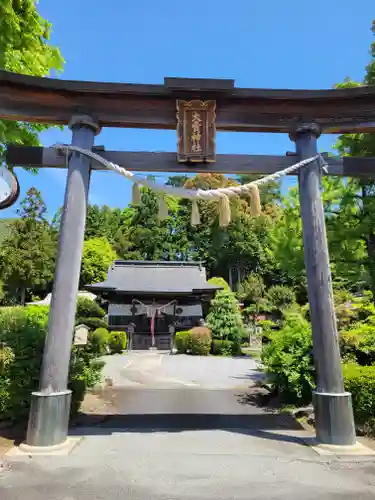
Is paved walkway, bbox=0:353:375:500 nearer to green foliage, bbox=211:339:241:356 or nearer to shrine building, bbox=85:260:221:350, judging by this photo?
green foliage, bbox=211:339:241:356

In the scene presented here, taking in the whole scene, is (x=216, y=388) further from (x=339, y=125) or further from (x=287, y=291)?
(x=287, y=291)

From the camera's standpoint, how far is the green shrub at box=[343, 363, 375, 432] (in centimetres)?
557

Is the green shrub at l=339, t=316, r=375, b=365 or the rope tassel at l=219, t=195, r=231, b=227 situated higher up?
the rope tassel at l=219, t=195, r=231, b=227

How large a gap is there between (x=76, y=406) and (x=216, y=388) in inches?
203

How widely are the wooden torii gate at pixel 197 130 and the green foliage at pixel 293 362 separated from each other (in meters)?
2.06

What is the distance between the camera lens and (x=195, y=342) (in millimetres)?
19531

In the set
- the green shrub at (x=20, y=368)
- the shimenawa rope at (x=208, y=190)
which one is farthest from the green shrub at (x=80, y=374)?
the shimenawa rope at (x=208, y=190)

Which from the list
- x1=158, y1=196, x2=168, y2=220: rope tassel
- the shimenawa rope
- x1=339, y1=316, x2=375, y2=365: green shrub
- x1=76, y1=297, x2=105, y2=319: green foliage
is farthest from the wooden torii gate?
x1=76, y1=297, x2=105, y2=319: green foliage

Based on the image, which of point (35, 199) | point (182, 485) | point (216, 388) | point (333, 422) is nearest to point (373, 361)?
point (333, 422)

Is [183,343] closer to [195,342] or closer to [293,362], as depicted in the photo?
[195,342]

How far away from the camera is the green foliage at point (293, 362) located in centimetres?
720

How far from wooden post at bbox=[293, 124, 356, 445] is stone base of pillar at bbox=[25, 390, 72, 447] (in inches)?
146

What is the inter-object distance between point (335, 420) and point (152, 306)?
18651 millimetres

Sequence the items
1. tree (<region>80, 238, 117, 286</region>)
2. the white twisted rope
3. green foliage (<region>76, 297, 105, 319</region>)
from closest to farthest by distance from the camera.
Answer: the white twisted rope → green foliage (<region>76, 297, 105, 319</region>) → tree (<region>80, 238, 117, 286</region>)
